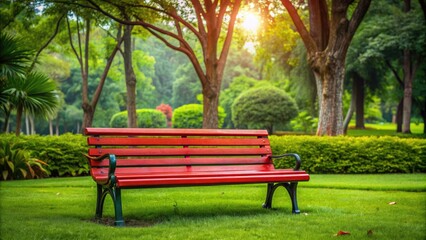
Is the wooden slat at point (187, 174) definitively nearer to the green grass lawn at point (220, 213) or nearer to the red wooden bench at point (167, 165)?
the red wooden bench at point (167, 165)

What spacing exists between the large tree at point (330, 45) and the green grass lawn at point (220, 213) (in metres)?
5.83

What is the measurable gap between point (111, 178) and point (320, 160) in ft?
28.1

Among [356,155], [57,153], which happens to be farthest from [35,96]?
[356,155]

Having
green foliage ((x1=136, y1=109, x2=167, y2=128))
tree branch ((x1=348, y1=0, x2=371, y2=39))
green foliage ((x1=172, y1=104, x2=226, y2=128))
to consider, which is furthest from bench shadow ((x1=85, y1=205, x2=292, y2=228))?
green foliage ((x1=136, y1=109, x2=167, y2=128))

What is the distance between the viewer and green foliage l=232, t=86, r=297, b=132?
30609mm

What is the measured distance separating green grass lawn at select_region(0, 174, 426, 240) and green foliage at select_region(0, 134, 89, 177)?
8.00ft

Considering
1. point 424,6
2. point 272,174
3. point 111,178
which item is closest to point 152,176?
point 111,178

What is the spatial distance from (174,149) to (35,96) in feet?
26.9

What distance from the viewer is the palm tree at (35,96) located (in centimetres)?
1326

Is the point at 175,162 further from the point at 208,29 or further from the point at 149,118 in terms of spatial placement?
the point at 149,118

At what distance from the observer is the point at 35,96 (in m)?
13.8

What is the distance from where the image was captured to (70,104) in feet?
201

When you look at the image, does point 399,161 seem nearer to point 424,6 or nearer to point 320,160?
point 320,160

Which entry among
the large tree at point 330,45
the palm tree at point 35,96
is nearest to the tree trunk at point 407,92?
the large tree at point 330,45
